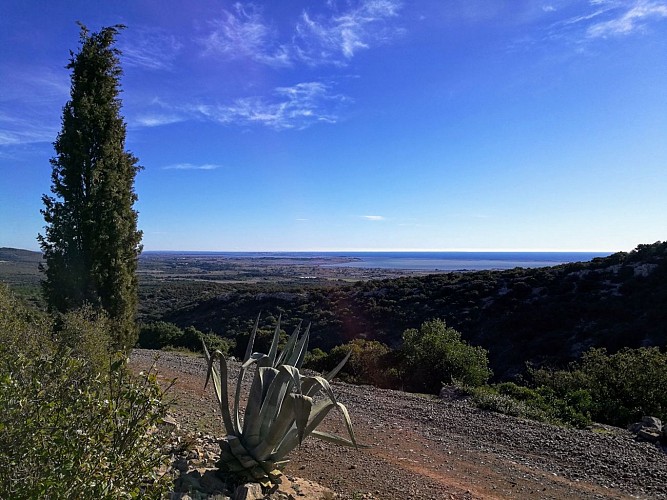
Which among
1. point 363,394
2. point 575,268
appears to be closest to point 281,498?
point 363,394

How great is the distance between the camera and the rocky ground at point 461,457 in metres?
5.58

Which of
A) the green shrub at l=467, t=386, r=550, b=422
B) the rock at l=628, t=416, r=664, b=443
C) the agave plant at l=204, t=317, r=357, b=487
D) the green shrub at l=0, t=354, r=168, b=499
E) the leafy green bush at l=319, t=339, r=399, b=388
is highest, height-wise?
the green shrub at l=0, t=354, r=168, b=499

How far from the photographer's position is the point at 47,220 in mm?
10266

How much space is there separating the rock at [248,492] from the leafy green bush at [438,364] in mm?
9494

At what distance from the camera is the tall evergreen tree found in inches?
403

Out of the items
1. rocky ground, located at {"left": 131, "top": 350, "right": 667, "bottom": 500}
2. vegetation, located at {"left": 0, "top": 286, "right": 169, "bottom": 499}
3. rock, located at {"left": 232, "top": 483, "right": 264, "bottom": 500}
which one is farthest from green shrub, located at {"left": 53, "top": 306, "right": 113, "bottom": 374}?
vegetation, located at {"left": 0, "top": 286, "right": 169, "bottom": 499}

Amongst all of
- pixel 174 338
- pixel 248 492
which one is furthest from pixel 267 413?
pixel 174 338

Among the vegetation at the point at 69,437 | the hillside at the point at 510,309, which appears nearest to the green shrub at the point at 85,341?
the vegetation at the point at 69,437

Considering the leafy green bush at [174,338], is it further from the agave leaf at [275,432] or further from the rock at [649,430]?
the agave leaf at [275,432]

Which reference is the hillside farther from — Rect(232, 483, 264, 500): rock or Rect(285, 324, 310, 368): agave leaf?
Rect(232, 483, 264, 500): rock

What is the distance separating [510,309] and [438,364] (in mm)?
17207

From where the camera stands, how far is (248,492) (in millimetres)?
4020

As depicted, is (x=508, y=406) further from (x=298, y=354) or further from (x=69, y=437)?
(x=69, y=437)

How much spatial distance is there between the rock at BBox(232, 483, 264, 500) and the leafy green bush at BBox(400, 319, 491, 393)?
949 cm
